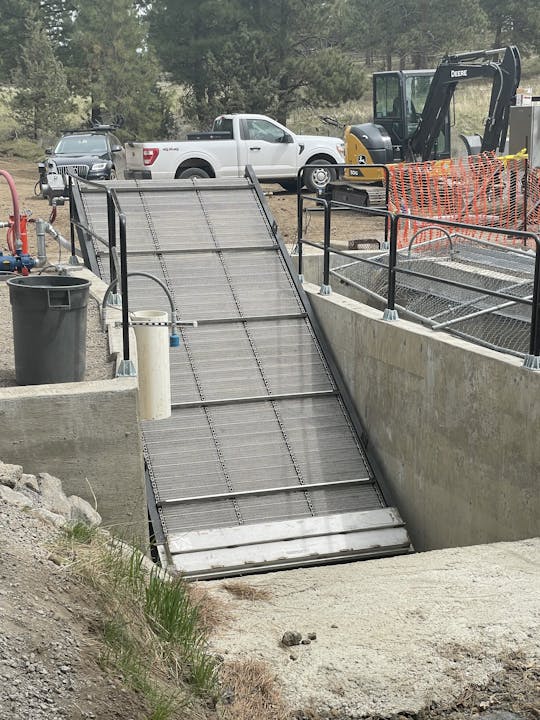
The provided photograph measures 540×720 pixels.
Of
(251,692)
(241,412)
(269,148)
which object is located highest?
(269,148)

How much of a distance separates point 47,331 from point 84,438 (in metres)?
0.92

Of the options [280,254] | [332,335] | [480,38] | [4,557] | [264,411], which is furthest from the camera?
[480,38]

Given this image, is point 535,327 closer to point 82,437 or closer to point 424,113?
point 82,437

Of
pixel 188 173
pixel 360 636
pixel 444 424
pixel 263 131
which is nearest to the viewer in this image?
pixel 360 636

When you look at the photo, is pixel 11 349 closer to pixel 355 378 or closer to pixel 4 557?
pixel 355 378

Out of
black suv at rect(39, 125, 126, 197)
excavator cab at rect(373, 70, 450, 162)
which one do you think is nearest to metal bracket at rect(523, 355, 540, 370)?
excavator cab at rect(373, 70, 450, 162)

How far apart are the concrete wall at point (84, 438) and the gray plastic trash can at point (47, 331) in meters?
0.46

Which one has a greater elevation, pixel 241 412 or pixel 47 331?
pixel 47 331

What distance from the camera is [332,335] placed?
397 inches

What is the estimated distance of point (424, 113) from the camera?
72.9 ft

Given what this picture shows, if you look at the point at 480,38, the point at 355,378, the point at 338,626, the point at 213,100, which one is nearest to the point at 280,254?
the point at 355,378

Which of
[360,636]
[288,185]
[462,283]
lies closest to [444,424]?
[462,283]

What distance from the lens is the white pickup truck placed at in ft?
76.2

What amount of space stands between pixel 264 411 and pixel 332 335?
126 cm
